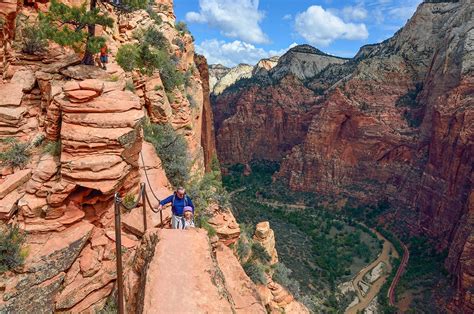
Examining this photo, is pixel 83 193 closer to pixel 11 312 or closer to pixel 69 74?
pixel 11 312

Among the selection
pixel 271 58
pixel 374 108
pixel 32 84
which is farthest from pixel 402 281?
pixel 271 58

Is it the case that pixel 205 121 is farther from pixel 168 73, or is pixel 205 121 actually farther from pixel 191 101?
pixel 168 73

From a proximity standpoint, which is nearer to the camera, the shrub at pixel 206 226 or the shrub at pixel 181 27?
the shrub at pixel 206 226

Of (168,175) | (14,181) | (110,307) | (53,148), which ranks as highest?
(53,148)

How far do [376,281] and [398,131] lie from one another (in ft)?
94.8

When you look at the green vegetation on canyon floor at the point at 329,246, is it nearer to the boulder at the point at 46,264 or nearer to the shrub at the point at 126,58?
the boulder at the point at 46,264

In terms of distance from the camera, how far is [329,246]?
144ft

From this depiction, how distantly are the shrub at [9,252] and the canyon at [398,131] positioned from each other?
112ft

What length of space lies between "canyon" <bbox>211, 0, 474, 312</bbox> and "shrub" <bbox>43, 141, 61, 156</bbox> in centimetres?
3402

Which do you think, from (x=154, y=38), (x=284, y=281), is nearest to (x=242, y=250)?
(x=284, y=281)

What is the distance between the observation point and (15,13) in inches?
494

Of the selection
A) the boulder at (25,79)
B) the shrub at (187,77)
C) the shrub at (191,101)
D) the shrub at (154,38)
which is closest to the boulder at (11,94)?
the boulder at (25,79)

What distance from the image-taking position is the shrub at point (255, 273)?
1535cm

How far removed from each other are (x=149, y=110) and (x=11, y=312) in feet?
36.0
